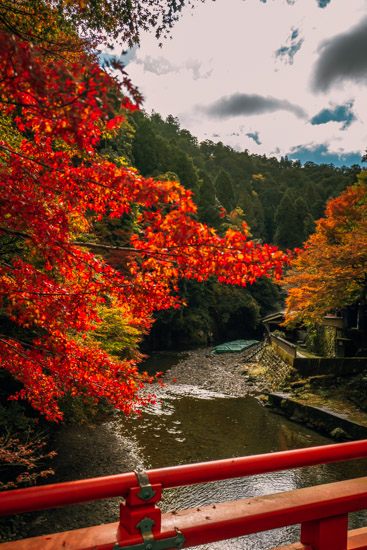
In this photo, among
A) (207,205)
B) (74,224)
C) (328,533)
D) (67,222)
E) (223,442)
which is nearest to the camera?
(328,533)

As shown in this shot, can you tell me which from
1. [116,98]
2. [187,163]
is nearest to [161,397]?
[116,98]

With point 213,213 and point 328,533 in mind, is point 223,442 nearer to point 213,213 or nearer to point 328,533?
point 328,533

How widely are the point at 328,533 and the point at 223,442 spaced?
322 inches

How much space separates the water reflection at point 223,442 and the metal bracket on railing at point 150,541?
481 cm

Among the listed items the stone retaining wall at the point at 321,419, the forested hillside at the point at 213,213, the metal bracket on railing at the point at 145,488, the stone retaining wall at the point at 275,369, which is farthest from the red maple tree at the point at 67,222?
the stone retaining wall at the point at 275,369

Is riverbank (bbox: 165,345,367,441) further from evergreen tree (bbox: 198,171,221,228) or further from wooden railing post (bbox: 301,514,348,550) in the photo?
evergreen tree (bbox: 198,171,221,228)

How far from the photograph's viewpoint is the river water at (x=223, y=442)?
21.6 ft

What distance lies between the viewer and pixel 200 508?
1.83 m

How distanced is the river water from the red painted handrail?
4.79m

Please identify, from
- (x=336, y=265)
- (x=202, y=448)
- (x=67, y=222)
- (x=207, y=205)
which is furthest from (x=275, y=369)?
(x=207, y=205)

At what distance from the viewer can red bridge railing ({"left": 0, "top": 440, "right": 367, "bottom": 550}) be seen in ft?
4.91

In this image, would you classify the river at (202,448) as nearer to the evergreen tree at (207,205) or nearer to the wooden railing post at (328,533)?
the wooden railing post at (328,533)

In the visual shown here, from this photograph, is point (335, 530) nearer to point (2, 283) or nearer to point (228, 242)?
point (228, 242)

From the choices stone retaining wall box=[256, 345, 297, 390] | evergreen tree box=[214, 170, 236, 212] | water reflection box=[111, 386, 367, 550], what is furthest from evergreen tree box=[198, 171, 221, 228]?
water reflection box=[111, 386, 367, 550]
